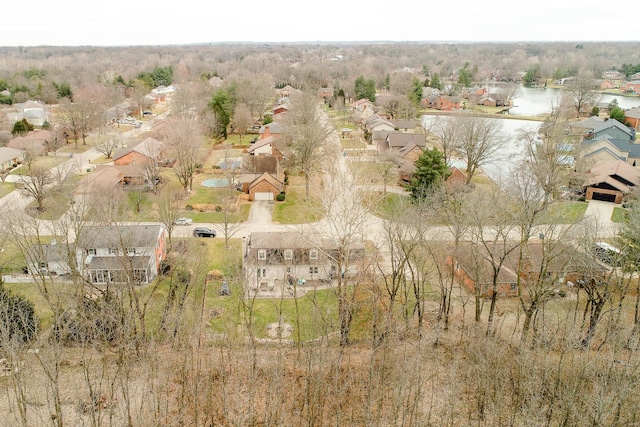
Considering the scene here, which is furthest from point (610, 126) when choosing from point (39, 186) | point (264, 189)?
point (39, 186)

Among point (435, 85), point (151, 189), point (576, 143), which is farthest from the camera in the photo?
point (435, 85)

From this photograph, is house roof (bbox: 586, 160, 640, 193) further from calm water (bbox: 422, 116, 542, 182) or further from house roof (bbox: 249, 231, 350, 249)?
house roof (bbox: 249, 231, 350, 249)

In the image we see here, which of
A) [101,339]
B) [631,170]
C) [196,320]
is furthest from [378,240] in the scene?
[631,170]

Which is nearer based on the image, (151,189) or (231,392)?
(231,392)

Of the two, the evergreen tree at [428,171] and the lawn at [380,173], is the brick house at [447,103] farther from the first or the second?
the evergreen tree at [428,171]

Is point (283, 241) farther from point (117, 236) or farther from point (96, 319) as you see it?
point (96, 319)

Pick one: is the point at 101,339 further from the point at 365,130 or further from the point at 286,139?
the point at 365,130

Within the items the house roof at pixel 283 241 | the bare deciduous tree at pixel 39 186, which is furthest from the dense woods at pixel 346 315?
the house roof at pixel 283 241
